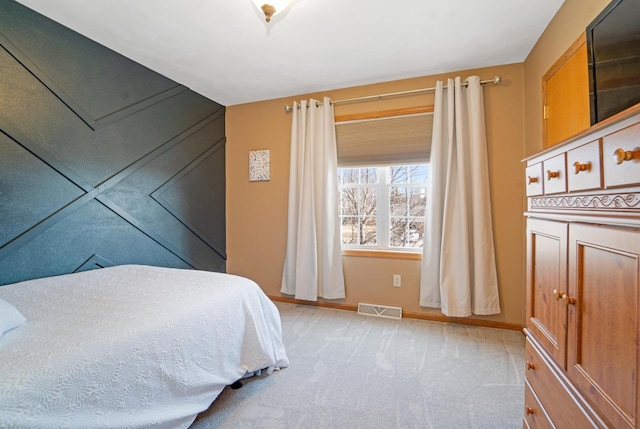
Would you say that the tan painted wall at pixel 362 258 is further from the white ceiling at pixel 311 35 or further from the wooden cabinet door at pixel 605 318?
the wooden cabinet door at pixel 605 318

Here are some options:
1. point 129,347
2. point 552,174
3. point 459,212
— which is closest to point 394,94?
point 459,212

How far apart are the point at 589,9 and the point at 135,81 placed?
10.9 ft

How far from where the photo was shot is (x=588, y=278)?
0.79 metres

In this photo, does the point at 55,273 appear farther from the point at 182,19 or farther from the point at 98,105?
the point at 182,19

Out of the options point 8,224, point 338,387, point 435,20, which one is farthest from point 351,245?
point 8,224

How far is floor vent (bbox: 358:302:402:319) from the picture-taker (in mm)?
2977

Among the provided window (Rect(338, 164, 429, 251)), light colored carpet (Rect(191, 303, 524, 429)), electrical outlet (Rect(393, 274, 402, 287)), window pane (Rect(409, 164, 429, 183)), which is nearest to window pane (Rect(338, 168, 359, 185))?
window (Rect(338, 164, 429, 251))

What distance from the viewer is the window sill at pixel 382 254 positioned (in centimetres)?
299

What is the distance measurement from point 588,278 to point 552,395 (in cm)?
48

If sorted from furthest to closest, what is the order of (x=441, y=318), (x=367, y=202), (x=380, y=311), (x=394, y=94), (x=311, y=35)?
(x=367, y=202) → (x=380, y=311) → (x=394, y=94) → (x=441, y=318) → (x=311, y=35)

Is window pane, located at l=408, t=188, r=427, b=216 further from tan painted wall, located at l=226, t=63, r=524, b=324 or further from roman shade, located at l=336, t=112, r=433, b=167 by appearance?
tan painted wall, located at l=226, t=63, r=524, b=324

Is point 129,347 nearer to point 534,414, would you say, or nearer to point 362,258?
point 534,414

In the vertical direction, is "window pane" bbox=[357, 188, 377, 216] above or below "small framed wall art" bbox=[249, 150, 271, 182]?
below

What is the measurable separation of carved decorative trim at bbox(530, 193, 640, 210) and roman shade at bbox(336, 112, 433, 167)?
192cm
